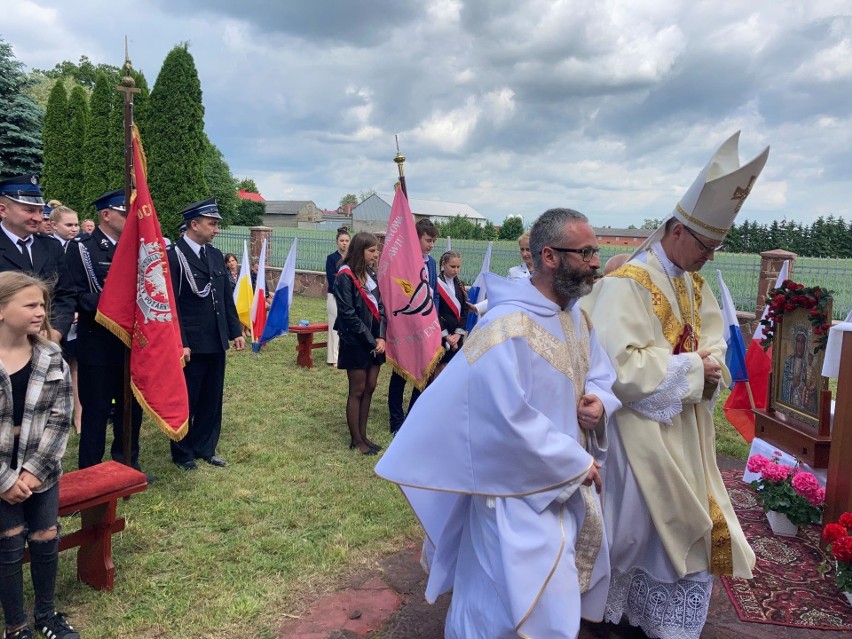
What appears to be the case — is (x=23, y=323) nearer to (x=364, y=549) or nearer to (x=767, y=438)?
(x=364, y=549)

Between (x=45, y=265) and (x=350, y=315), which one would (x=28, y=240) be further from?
(x=350, y=315)

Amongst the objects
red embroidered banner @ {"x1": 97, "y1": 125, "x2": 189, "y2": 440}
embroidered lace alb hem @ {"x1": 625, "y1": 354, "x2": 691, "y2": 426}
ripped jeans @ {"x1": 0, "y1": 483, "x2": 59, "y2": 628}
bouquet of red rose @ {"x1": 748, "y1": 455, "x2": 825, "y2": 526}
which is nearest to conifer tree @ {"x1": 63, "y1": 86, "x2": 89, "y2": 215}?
red embroidered banner @ {"x1": 97, "y1": 125, "x2": 189, "y2": 440}

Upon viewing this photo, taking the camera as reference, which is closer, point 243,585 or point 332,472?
point 243,585

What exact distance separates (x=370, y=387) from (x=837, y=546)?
12.3 feet

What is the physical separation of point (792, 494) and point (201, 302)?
4604 millimetres

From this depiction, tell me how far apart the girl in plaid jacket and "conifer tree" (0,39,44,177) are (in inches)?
793

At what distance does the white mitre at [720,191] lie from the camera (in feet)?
9.73

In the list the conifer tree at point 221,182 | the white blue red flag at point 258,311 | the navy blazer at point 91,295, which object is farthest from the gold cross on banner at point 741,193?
the conifer tree at point 221,182

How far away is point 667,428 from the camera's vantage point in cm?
299

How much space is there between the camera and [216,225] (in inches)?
205

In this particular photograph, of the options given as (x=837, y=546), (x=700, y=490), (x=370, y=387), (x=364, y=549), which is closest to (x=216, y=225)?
(x=370, y=387)

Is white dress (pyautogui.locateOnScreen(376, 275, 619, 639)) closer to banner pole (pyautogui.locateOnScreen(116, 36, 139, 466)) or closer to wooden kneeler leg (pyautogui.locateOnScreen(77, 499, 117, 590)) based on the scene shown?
wooden kneeler leg (pyautogui.locateOnScreen(77, 499, 117, 590))

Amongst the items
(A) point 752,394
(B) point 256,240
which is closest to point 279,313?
(A) point 752,394

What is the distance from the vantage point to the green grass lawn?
10.8 feet
